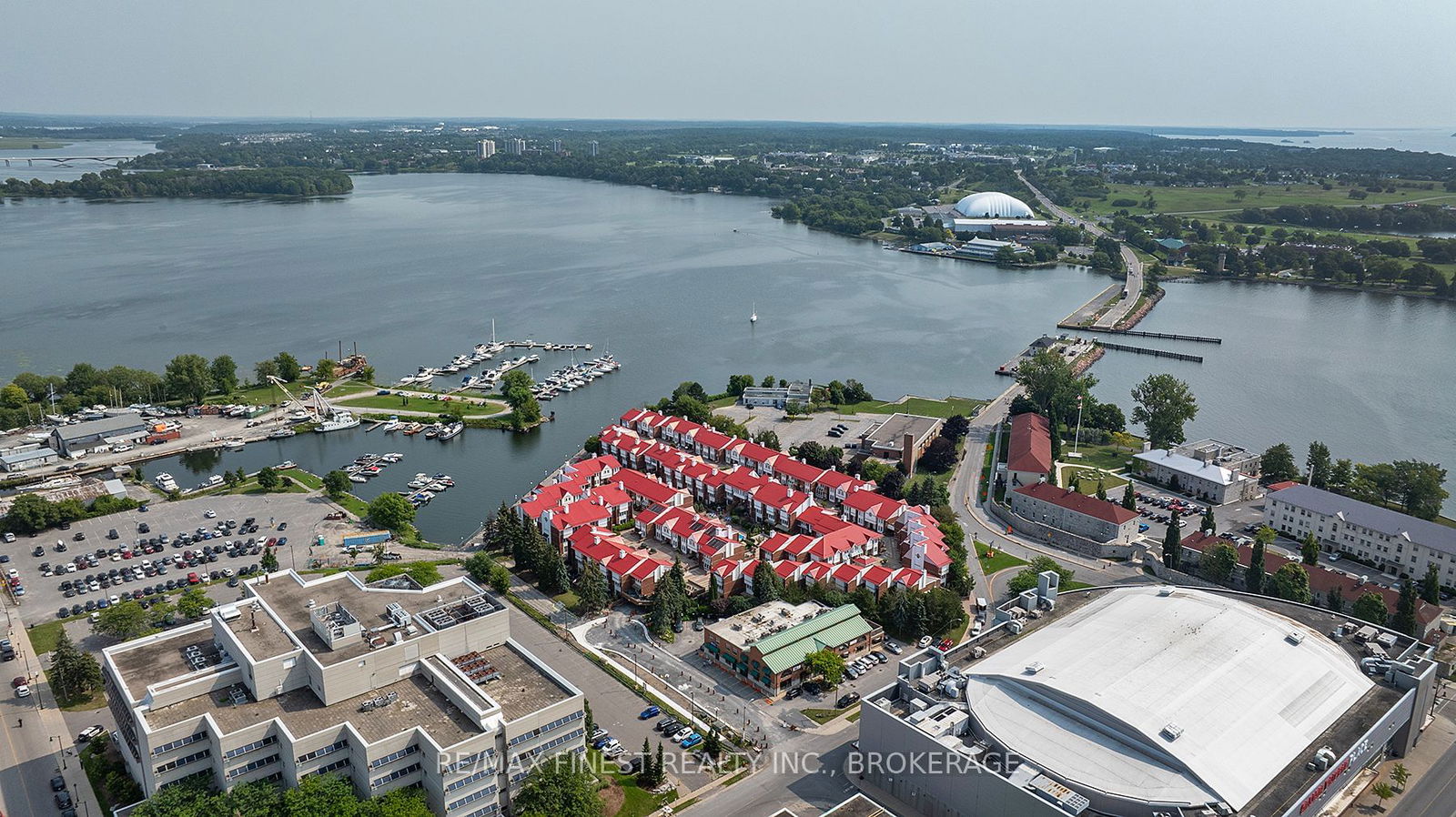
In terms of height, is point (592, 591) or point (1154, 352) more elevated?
point (1154, 352)

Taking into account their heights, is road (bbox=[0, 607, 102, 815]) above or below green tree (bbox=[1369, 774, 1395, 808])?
below

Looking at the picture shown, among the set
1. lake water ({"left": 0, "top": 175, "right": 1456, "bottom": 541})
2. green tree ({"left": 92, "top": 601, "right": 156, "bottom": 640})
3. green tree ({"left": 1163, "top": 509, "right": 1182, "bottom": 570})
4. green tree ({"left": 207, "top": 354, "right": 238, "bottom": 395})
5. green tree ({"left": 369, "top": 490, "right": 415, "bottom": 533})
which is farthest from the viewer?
green tree ({"left": 207, "top": 354, "right": 238, "bottom": 395})

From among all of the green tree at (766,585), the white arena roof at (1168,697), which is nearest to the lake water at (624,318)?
the green tree at (766,585)

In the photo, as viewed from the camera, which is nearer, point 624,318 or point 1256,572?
point 1256,572

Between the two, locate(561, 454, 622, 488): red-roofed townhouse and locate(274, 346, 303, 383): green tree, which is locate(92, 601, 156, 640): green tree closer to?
locate(561, 454, 622, 488): red-roofed townhouse

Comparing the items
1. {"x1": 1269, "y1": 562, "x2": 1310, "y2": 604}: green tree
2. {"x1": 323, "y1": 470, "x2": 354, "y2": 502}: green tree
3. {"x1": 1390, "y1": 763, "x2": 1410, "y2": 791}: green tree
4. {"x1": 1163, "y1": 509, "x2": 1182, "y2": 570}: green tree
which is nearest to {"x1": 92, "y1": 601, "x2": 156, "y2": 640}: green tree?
{"x1": 323, "y1": 470, "x2": 354, "y2": 502}: green tree

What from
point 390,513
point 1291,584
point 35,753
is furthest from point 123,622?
point 1291,584

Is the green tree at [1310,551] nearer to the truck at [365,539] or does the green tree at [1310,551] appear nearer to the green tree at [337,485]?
the truck at [365,539]

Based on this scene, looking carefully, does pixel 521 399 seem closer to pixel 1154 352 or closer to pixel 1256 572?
pixel 1256 572
